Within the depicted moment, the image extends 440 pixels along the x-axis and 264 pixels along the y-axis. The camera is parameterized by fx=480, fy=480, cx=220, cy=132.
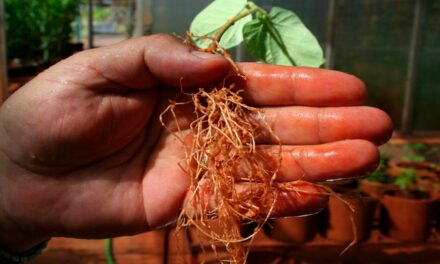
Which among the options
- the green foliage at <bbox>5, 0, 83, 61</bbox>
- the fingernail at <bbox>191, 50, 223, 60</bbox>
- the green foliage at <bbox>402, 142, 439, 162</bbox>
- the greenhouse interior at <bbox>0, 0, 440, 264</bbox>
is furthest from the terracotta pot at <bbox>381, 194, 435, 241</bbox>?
the green foliage at <bbox>5, 0, 83, 61</bbox>

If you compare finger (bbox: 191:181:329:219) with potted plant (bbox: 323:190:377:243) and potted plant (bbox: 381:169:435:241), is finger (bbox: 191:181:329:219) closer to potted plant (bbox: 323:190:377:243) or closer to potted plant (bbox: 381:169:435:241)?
potted plant (bbox: 323:190:377:243)

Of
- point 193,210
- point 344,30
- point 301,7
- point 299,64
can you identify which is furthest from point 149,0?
point 193,210

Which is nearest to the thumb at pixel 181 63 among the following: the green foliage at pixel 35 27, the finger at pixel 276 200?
the finger at pixel 276 200

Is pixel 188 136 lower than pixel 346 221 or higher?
higher

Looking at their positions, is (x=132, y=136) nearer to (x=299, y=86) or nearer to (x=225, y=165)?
(x=225, y=165)

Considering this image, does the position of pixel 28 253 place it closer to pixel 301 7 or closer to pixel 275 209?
pixel 275 209

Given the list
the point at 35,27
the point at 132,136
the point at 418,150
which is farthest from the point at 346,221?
the point at 35,27
